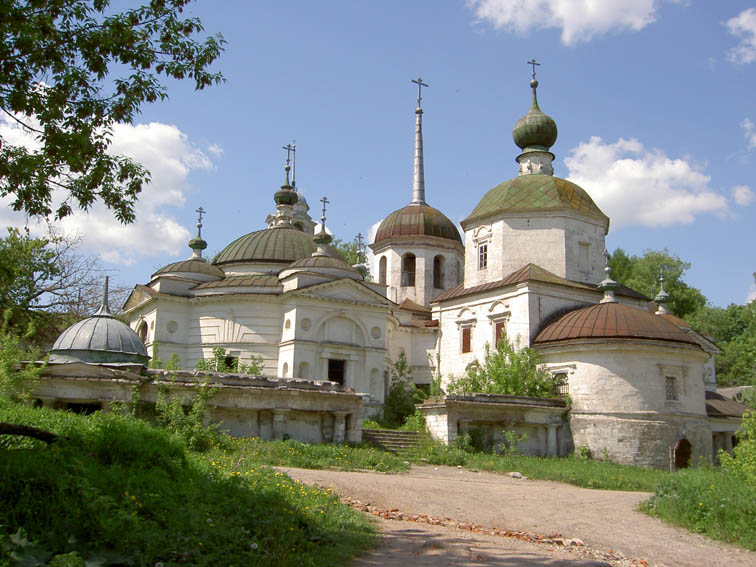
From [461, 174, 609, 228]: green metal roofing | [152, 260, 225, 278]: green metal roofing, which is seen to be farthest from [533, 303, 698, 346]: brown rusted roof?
[152, 260, 225, 278]: green metal roofing

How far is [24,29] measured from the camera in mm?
8750

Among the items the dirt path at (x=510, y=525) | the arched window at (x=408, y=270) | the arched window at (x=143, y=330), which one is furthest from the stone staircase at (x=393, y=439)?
the arched window at (x=408, y=270)

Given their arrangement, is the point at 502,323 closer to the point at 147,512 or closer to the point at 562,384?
the point at 562,384

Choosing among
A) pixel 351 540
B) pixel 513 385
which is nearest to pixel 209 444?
pixel 351 540

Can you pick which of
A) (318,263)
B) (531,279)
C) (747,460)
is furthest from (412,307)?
(747,460)

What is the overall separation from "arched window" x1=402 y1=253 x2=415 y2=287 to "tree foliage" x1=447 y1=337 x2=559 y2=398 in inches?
436

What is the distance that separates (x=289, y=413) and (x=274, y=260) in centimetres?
1520

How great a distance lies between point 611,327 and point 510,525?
1573 cm

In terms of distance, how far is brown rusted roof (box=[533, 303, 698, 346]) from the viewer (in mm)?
25875

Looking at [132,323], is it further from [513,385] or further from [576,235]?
[576,235]

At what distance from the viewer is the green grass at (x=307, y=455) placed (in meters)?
16.3

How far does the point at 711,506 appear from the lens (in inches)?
472

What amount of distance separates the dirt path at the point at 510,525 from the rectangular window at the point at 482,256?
1645cm

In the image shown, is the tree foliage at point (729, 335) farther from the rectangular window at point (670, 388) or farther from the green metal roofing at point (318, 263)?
the green metal roofing at point (318, 263)
